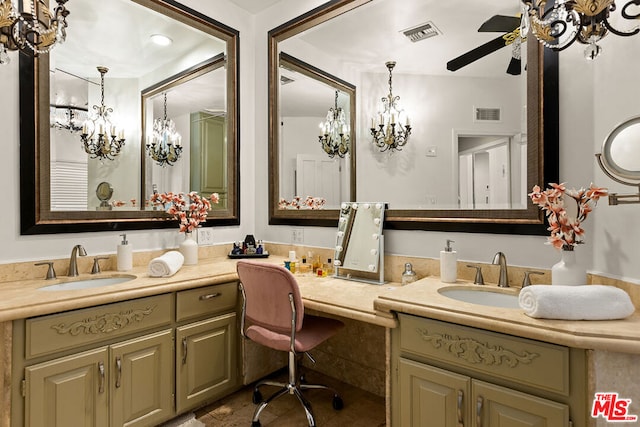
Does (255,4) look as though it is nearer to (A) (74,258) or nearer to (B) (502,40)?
(B) (502,40)

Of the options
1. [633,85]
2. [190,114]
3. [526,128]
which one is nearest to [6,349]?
[190,114]

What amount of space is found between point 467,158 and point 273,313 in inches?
51.4

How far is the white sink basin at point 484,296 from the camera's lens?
5.24 ft

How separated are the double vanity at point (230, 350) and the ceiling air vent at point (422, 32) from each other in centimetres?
139

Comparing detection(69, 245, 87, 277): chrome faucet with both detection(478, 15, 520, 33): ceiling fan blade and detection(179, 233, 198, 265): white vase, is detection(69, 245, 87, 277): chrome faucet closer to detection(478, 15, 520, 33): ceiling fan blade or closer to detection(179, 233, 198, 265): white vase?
detection(179, 233, 198, 265): white vase

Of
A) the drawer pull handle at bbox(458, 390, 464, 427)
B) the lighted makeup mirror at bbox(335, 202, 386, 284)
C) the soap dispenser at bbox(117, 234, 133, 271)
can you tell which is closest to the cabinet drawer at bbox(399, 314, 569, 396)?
the drawer pull handle at bbox(458, 390, 464, 427)

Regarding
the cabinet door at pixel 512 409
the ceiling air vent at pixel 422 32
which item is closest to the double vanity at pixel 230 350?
the cabinet door at pixel 512 409

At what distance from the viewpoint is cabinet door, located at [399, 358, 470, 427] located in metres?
1.30

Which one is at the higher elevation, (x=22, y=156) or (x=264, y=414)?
(x=22, y=156)

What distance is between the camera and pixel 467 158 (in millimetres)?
1868

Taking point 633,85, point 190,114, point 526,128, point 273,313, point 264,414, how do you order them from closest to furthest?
point 633,85 → point 526,128 → point 273,313 → point 264,414 → point 190,114

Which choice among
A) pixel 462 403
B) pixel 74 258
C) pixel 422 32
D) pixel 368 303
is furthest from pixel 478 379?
pixel 74 258

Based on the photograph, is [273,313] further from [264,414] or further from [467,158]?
[467,158]

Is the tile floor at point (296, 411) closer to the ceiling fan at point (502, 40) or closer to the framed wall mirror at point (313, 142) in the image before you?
the framed wall mirror at point (313, 142)
